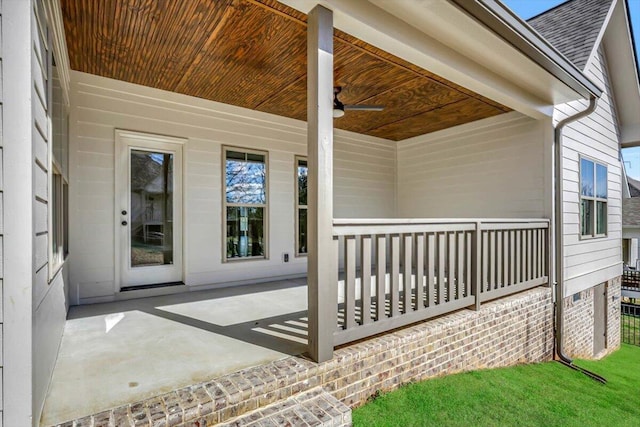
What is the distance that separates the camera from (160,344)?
2.41 metres

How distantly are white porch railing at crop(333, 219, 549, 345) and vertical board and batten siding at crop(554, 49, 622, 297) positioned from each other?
822 mm

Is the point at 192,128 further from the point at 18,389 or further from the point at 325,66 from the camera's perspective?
the point at 18,389

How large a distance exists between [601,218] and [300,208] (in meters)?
5.57

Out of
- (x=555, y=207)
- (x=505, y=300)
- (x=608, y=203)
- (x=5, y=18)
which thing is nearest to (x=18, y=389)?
(x=5, y=18)

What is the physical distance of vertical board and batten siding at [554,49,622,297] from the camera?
4.80 meters

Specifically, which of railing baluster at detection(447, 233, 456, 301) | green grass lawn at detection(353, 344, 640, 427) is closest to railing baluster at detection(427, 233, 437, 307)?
railing baluster at detection(447, 233, 456, 301)

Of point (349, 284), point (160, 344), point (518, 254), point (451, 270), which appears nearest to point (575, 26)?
point (518, 254)

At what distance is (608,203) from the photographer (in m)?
6.12

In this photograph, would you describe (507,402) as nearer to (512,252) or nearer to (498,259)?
(498,259)

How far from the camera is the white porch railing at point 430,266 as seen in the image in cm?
248

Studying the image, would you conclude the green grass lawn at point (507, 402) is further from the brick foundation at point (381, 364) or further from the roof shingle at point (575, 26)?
the roof shingle at point (575, 26)

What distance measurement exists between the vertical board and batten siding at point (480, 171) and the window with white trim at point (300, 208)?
2.29 meters

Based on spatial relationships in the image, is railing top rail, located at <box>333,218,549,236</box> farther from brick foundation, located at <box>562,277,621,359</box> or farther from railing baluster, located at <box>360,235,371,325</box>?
brick foundation, located at <box>562,277,621,359</box>

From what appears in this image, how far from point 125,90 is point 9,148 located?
282 centimetres
